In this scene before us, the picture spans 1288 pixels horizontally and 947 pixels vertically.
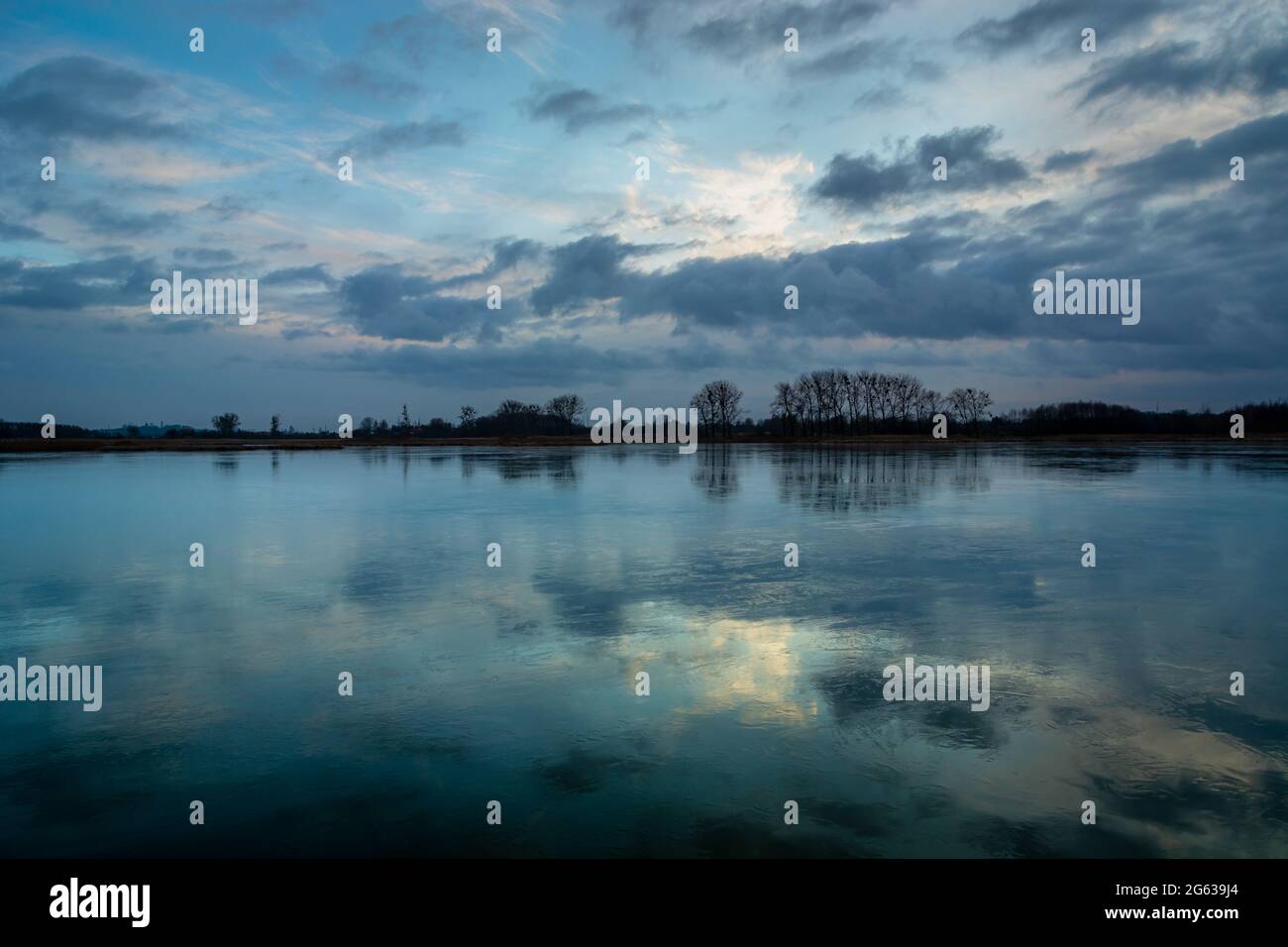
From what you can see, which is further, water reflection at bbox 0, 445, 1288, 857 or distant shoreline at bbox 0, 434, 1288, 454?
distant shoreline at bbox 0, 434, 1288, 454

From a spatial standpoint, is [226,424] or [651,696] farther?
[226,424]

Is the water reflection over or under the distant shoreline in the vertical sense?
under

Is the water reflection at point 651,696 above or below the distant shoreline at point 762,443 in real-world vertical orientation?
below

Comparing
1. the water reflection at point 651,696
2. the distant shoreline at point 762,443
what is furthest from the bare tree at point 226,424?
the water reflection at point 651,696

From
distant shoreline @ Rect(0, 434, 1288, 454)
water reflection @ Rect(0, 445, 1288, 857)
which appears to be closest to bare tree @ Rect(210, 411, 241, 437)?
distant shoreline @ Rect(0, 434, 1288, 454)

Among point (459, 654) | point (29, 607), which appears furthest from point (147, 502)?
point (459, 654)

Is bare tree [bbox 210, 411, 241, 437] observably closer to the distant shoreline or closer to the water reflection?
the distant shoreline

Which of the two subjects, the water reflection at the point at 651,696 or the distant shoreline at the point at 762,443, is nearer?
the water reflection at the point at 651,696

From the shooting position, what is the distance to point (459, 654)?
7.82 metres

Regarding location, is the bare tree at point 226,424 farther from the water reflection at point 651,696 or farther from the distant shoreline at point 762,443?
the water reflection at point 651,696

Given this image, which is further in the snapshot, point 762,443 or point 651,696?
point 762,443

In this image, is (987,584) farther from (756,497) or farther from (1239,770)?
(756,497)

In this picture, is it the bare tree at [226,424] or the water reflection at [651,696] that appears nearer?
the water reflection at [651,696]
